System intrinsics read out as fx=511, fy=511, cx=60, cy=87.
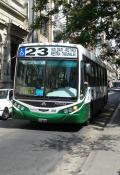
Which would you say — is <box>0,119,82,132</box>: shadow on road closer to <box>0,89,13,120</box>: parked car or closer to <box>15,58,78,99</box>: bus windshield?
<box>15,58,78,99</box>: bus windshield

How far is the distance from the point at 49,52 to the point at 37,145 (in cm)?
479

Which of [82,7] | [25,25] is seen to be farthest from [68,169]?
[25,25]

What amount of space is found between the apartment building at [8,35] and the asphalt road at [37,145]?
58.8 ft

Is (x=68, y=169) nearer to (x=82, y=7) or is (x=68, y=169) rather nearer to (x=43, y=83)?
(x=43, y=83)

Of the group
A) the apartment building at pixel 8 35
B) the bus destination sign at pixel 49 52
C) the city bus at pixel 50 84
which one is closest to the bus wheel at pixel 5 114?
the city bus at pixel 50 84

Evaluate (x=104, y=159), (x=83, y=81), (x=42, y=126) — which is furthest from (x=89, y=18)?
(x=104, y=159)

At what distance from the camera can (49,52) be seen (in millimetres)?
17531

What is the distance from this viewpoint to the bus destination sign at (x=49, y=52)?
1744cm

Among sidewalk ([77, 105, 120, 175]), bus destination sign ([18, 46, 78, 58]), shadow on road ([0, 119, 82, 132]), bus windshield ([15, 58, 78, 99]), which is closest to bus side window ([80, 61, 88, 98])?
bus windshield ([15, 58, 78, 99])

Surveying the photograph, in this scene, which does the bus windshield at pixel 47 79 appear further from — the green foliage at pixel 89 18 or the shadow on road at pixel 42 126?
the green foliage at pixel 89 18

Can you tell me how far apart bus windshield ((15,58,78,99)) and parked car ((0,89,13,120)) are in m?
4.61

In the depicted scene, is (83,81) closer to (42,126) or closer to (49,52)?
(49,52)

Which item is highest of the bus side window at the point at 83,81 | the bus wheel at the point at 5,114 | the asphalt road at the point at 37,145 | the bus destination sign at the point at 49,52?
→ the bus destination sign at the point at 49,52

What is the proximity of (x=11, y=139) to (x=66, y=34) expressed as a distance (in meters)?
12.3
